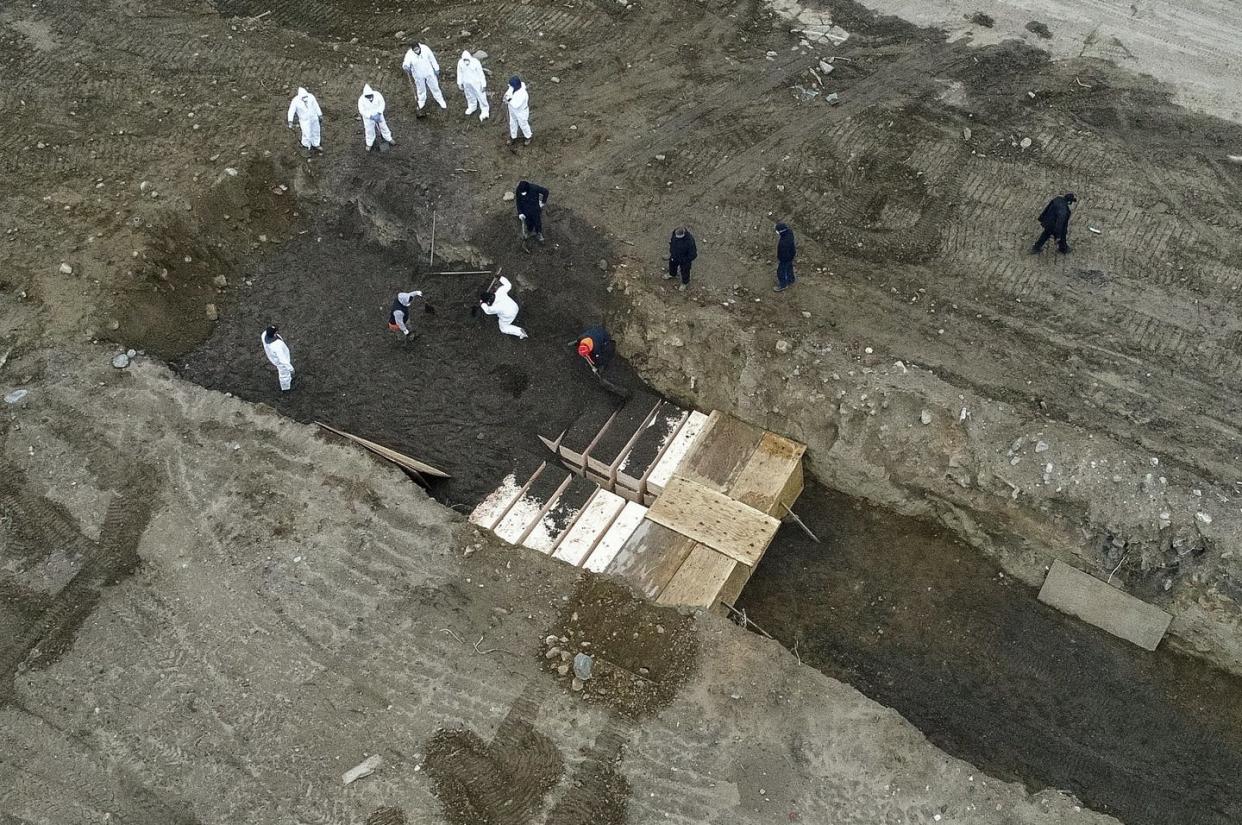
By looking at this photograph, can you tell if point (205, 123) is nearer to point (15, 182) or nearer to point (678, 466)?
point (15, 182)

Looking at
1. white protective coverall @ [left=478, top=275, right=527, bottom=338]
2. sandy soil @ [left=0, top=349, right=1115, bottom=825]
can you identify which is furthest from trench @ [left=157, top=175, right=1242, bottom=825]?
sandy soil @ [left=0, top=349, right=1115, bottom=825]

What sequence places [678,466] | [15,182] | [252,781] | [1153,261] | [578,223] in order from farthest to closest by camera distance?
[15,182]
[578,223]
[1153,261]
[678,466]
[252,781]

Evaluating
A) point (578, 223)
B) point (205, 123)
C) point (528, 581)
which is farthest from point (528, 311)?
point (205, 123)

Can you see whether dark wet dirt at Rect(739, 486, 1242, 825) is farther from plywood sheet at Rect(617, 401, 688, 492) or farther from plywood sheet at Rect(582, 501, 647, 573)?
plywood sheet at Rect(617, 401, 688, 492)

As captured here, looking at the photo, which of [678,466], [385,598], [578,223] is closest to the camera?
[385,598]

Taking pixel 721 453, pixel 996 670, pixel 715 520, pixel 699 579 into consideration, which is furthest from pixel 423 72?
pixel 996 670
